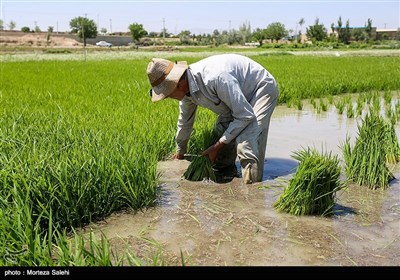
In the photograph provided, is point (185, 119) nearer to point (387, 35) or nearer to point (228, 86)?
point (228, 86)

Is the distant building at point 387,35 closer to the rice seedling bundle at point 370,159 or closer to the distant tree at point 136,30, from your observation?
the distant tree at point 136,30

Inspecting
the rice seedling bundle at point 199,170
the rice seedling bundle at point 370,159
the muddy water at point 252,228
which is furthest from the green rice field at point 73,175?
the rice seedling bundle at point 370,159

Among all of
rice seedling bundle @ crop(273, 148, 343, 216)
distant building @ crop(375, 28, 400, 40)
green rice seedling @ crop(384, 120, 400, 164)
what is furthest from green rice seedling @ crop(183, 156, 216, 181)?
distant building @ crop(375, 28, 400, 40)

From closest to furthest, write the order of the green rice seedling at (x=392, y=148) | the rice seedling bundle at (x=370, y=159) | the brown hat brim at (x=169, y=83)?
the brown hat brim at (x=169, y=83), the rice seedling bundle at (x=370, y=159), the green rice seedling at (x=392, y=148)

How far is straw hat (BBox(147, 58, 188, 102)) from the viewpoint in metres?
3.02

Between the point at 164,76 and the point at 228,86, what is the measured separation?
0.45 metres

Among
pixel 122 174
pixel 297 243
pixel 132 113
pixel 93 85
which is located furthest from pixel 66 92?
pixel 297 243

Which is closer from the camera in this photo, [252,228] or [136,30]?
[252,228]

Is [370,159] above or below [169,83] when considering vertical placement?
below

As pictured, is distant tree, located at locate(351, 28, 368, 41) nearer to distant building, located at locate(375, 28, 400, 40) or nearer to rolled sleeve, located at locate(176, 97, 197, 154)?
distant building, located at locate(375, 28, 400, 40)

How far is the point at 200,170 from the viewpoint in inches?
133

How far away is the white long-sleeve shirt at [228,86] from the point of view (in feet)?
10.1

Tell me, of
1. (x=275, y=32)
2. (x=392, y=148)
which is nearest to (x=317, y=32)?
(x=275, y=32)
